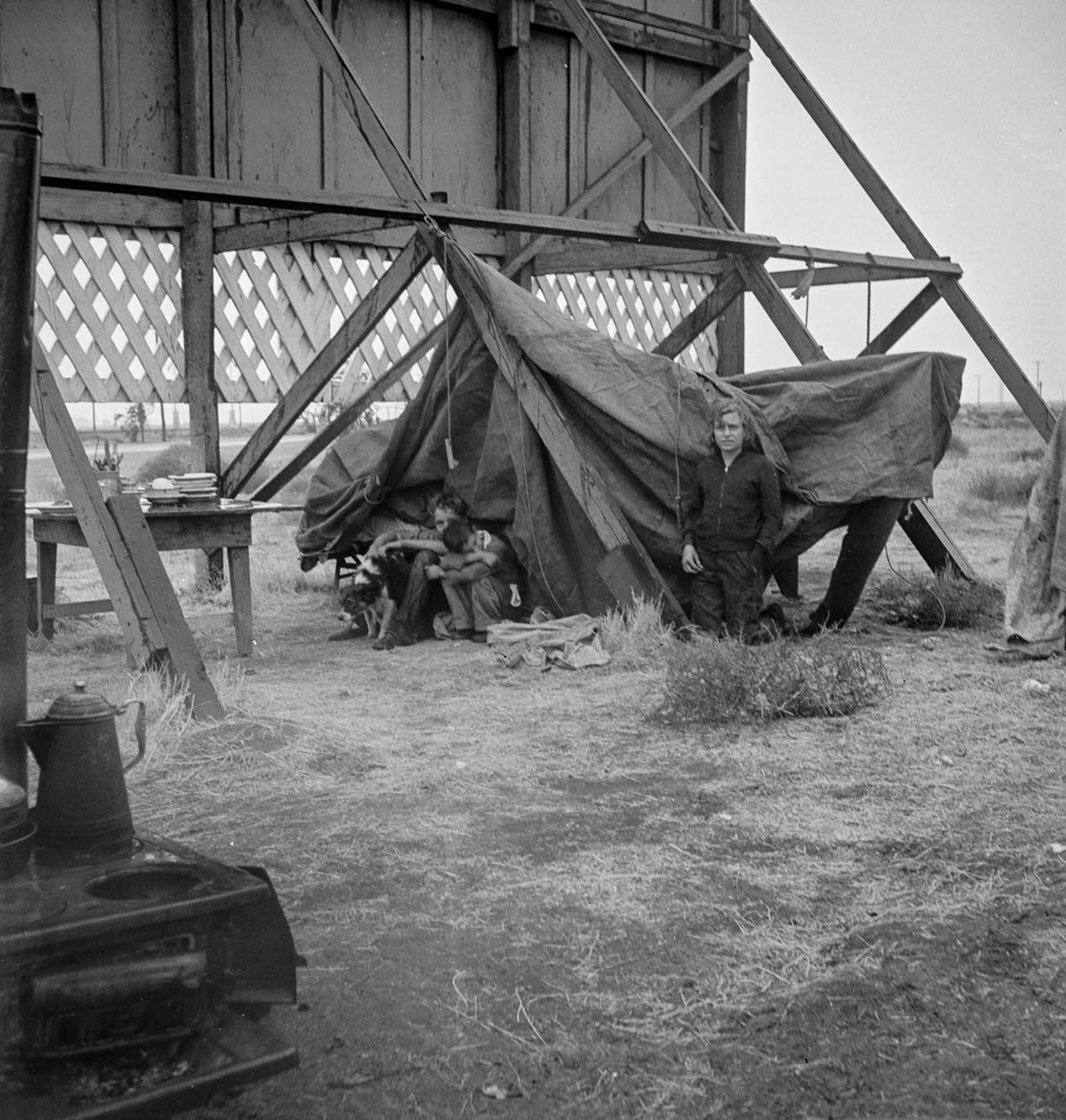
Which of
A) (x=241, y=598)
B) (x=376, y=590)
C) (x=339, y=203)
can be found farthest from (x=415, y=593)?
(x=339, y=203)

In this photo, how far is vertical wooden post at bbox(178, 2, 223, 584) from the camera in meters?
10.2

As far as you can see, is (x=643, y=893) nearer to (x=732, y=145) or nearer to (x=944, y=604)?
(x=944, y=604)

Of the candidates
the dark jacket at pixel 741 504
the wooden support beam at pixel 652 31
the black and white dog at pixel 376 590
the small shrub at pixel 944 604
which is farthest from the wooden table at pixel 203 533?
the wooden support beam at pixel 652 31

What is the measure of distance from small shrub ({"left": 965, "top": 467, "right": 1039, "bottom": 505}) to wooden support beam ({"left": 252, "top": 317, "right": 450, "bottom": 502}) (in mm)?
12310

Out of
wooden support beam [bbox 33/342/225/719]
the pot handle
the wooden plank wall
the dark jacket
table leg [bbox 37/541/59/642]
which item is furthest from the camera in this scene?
the wooden plank wall

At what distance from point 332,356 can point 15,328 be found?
6.94 m

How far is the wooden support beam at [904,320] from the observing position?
10.7m

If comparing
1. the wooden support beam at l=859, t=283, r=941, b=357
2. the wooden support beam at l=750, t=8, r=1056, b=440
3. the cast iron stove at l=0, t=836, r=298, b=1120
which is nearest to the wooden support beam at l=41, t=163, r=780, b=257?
the wooden support beam at l=750, t=8, r=1056, b=440

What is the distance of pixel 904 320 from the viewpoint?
35.9 ft

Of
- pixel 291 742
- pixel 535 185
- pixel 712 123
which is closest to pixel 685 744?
pixel 291 742

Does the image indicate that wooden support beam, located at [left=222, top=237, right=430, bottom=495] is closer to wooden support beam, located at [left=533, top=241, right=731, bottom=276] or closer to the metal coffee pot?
wooden support beam, located at [left=533, top=241, right=731, bottom=276]

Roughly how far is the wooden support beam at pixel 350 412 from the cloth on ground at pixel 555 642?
9.89ft

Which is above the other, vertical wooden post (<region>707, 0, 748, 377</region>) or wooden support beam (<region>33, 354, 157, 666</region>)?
vertical wooden post (<region>707, 0, 748, 377</region>)

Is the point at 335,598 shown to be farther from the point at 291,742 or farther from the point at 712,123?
the point at 712,123
